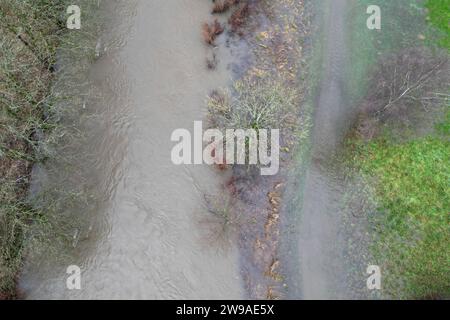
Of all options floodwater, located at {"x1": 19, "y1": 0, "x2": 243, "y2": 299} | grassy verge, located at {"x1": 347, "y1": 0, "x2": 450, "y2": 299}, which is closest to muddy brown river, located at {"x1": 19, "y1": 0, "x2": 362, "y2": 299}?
floodwater, located at {"x1": 19, "y1": 0, "x2": 243, "y2": 299}

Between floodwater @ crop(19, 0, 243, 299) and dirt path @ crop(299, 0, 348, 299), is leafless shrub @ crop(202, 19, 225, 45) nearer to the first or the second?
Answer: floodwater @ crop(19, 0, 243, 299)

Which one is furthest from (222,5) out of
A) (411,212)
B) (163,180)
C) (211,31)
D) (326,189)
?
(411,212)

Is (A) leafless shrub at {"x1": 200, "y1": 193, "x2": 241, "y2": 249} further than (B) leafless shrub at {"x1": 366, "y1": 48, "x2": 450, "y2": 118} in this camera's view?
No

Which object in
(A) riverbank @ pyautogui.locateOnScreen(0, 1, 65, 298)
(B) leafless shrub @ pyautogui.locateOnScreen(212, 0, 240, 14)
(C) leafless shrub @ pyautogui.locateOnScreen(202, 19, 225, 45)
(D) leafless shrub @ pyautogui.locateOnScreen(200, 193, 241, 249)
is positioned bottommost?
(D) leafless shrub @ pyautogui.locateOnScreen(200, 193, 241, 249)

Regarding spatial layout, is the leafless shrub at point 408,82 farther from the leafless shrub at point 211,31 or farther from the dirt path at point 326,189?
the leafless shrub at point 211,31

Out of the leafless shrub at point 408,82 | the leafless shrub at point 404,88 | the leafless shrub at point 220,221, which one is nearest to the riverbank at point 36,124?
the leafless shrub at point 220,221

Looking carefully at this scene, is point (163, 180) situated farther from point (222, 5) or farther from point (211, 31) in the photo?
point (222, 5)
